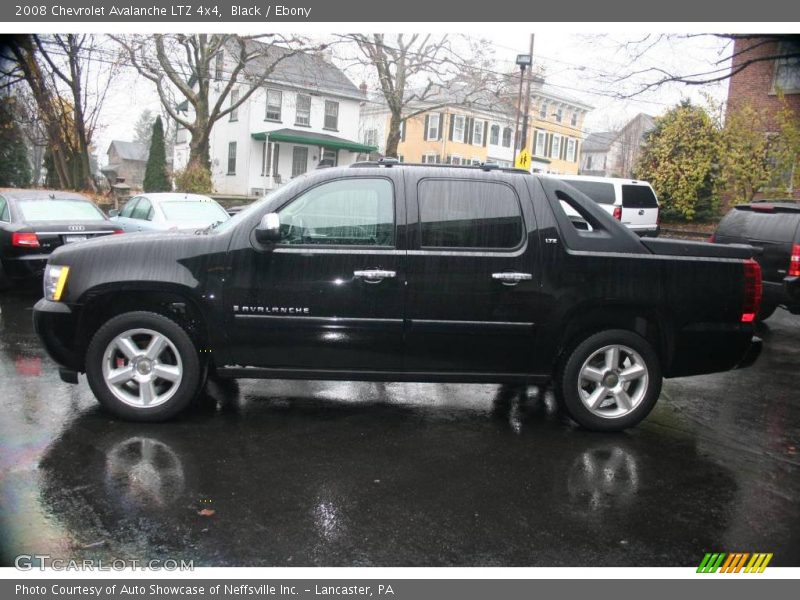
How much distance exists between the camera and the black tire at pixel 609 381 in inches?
191

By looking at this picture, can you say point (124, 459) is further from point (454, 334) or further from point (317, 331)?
point (454, 334)

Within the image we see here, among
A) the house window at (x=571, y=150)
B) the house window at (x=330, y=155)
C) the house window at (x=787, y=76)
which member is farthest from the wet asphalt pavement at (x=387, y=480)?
the house window at (x=571, y=150)

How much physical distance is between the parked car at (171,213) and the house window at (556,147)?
48.7 m

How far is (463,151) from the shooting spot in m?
48.6

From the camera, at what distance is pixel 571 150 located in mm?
57719

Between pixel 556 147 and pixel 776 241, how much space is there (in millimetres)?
50033

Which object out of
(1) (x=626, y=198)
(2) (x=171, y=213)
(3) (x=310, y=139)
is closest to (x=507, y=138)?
(3) (x=310, y=139)

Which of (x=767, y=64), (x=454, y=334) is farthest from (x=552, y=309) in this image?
(x=767, y=64)

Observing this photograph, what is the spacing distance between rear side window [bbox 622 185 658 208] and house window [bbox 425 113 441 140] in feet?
104

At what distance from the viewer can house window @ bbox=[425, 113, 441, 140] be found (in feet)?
158

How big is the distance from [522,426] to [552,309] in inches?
39.3

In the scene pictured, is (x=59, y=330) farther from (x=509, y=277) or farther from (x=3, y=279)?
(x=3, y=279)

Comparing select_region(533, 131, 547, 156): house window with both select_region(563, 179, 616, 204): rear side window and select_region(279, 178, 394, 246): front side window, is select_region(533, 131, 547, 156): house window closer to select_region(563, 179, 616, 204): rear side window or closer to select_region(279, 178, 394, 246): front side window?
select_region(563, 179, 616, 204): rear side window

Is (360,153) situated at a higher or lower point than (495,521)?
higher
